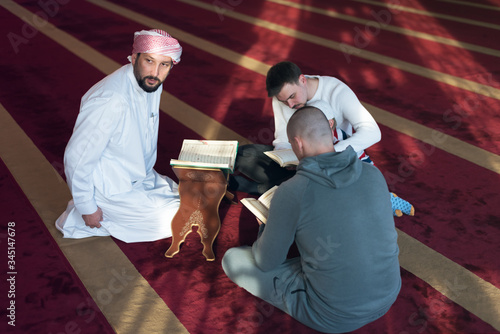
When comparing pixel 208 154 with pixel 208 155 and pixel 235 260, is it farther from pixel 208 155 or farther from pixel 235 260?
pixel 235 260

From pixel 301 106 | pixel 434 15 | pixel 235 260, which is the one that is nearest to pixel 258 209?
pixel 235 260

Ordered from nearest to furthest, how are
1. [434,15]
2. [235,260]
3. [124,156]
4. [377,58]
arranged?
1. [235,260]
2. [124,156]
3. [377,58]
4. [434,15]

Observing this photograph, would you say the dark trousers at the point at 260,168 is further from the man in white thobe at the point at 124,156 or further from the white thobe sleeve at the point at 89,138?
the white thobe sleeve at the point at 89,138

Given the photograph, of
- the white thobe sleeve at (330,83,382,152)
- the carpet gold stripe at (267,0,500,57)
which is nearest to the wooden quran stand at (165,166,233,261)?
the white thobe sleeve at (330,83,382,152)

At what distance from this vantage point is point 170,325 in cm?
253

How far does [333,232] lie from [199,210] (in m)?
1.02

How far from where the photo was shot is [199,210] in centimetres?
297

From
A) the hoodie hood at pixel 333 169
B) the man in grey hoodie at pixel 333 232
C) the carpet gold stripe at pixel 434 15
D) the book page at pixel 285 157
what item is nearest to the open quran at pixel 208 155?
the book page at pixel 285 157

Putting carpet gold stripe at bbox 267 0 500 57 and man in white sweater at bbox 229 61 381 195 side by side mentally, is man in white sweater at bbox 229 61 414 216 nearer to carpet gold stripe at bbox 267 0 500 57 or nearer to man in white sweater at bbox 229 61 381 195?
man in white sweater at bbox 229 61 381 195

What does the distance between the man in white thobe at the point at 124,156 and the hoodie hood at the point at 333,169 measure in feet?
3.49

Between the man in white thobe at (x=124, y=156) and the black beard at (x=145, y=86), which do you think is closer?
the man in white thobe at (x=124, y=156)

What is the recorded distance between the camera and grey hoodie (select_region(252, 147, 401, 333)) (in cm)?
215

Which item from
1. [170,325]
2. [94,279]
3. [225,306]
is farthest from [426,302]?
[94,279]

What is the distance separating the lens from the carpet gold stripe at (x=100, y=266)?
101 inches
